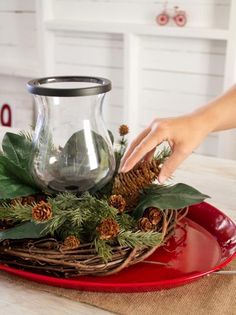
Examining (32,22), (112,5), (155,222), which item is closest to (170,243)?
(155,222)

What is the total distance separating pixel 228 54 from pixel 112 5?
27.5 inches

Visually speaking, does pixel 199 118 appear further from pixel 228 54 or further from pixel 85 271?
pixel 228 54

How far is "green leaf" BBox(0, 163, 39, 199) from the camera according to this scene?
0.79m

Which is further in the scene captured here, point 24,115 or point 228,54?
point 24,115

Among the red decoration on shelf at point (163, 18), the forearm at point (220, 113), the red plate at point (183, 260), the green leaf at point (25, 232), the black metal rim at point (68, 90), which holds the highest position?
the black metal rim at point (68, 90)

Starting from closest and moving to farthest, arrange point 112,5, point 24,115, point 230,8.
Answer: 1. point 230,8
2. point 112,5
3. point 24,115

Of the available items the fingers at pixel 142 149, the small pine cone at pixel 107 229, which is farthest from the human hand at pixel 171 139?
the small pine cone at pixel 107 229

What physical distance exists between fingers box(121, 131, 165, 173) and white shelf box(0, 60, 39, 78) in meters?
2.15

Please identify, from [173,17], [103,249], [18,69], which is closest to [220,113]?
[103,249]

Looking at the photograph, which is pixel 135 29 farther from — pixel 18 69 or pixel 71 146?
pixel 71 146

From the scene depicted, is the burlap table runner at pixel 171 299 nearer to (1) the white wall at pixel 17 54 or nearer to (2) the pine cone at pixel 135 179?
(2) the pine cone at pixel 135 179

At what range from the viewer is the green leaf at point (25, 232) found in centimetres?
72

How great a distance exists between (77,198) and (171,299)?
0.68 ft

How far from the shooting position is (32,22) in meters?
2.84
